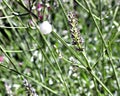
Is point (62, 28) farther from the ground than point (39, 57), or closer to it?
farther from the ground

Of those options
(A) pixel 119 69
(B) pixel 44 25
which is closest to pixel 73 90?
(A) pixel 119 69

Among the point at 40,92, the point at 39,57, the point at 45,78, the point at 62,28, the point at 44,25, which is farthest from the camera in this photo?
the point at 62,28

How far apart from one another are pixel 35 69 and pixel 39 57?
0.71 feet

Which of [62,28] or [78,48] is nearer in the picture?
[78,48]

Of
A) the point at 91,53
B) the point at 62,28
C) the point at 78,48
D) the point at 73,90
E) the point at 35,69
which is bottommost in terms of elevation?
the point at 78,48

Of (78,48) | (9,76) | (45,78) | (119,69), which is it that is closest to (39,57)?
(9,76)

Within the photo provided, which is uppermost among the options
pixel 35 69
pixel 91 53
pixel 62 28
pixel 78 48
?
pixel 62 28

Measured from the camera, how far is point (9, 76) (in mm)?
1977

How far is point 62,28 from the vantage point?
7.86 feet

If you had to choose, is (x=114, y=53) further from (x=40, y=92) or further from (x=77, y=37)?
(x=77, y=37)

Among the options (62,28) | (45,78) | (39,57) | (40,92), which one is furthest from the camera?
(62,28)

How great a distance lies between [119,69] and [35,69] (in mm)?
399

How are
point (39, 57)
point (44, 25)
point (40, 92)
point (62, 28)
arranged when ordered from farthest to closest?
point (62, 28) < point (39, 57) < point (40, 92) < point (44, 25)

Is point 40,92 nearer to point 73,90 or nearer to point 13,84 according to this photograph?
point 73,90
